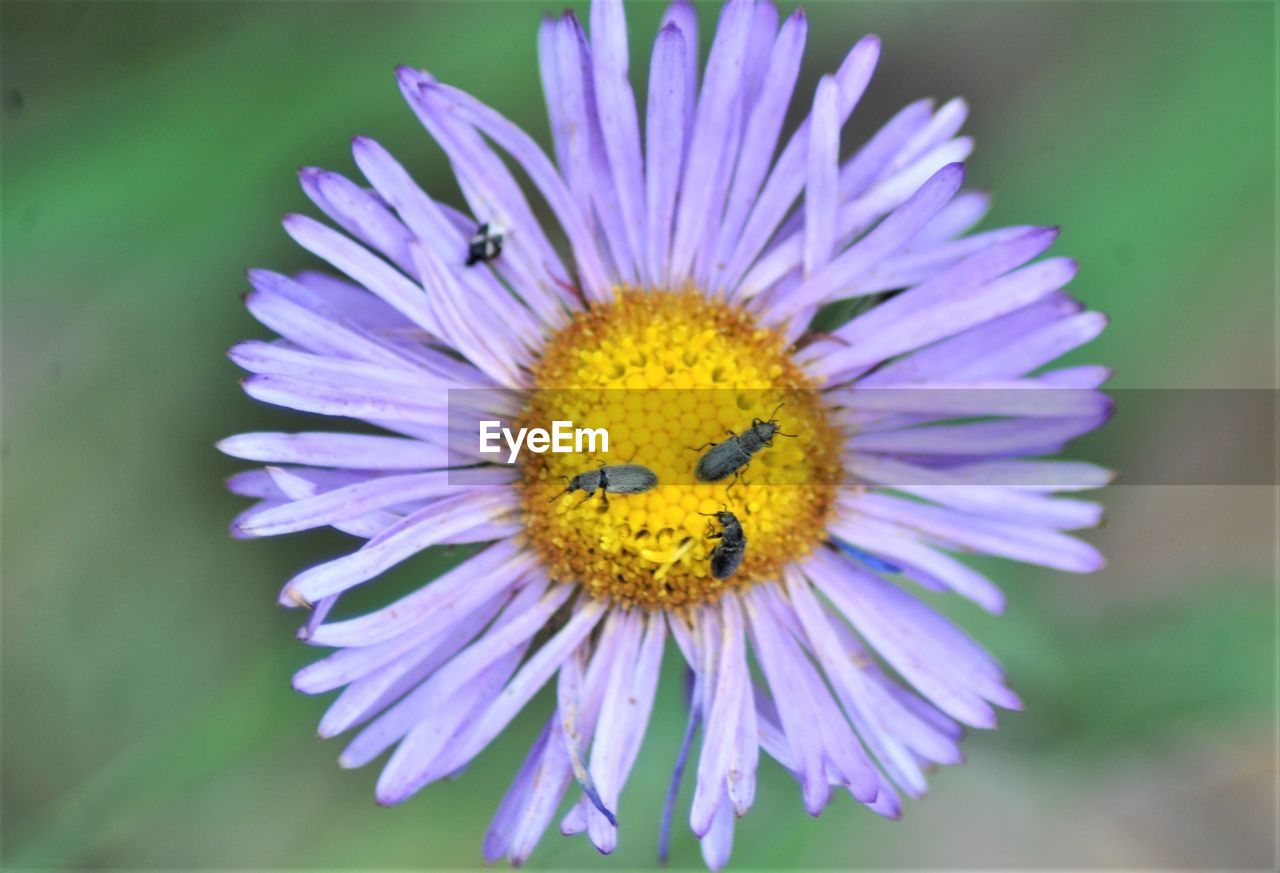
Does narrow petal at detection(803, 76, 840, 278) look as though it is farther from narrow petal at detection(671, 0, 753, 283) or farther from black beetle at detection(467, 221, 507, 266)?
black beetle at detection(467, 221, 507, 266)

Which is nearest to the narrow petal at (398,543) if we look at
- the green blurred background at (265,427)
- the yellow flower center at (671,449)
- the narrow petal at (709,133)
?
the yellow flower center at (671,449)

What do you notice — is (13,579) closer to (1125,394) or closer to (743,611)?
(743,611)

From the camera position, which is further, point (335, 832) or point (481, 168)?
point (335, 832)

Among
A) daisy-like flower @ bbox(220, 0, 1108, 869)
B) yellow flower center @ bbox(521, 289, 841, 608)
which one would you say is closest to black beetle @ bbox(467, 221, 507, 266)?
daisy-like flower @ bbox(220, 0, 1108, 869)

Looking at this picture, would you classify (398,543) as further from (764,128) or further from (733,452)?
(764,128)

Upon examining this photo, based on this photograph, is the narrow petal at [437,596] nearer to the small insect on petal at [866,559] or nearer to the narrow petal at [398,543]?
the narrow petal at [398,543]

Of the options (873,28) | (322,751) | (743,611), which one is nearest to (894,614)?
(743,611)
